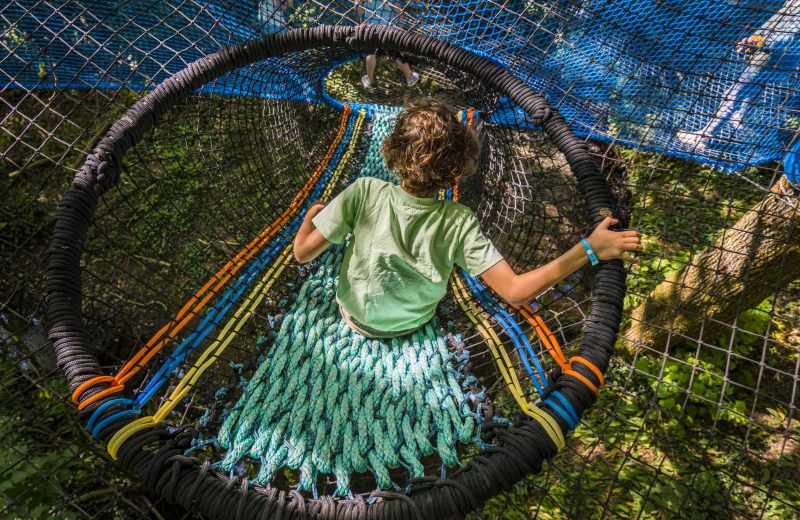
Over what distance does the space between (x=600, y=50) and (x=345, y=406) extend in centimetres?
128

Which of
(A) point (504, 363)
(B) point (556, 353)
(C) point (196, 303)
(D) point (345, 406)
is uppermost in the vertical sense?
(B) point (556, 353)

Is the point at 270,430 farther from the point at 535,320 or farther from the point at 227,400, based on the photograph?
the point at 535,320

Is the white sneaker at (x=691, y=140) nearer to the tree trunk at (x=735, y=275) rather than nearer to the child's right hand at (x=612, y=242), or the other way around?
the tree trunk at (x=735, y=275)

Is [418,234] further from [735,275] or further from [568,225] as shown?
[735,275]

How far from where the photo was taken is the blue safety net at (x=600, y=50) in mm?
1310

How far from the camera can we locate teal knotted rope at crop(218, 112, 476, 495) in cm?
108

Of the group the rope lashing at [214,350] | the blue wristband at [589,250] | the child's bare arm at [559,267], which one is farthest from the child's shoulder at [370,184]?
the rope lashing at [214,350]

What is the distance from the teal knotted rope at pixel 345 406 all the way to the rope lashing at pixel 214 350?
134 millimetres

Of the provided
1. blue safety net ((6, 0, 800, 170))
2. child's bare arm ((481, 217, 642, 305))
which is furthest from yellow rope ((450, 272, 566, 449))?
blue safety net ((6, 0, 800, 170))

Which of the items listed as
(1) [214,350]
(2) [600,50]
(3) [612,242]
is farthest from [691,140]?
(1) [214,350]

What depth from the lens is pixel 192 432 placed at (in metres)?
0.97

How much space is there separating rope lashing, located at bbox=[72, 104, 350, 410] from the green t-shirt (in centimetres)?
52

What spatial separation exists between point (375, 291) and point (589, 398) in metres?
0.53

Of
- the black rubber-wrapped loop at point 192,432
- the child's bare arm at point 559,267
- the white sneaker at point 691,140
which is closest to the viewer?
the black rubber-wrapped loop at point 192,432
